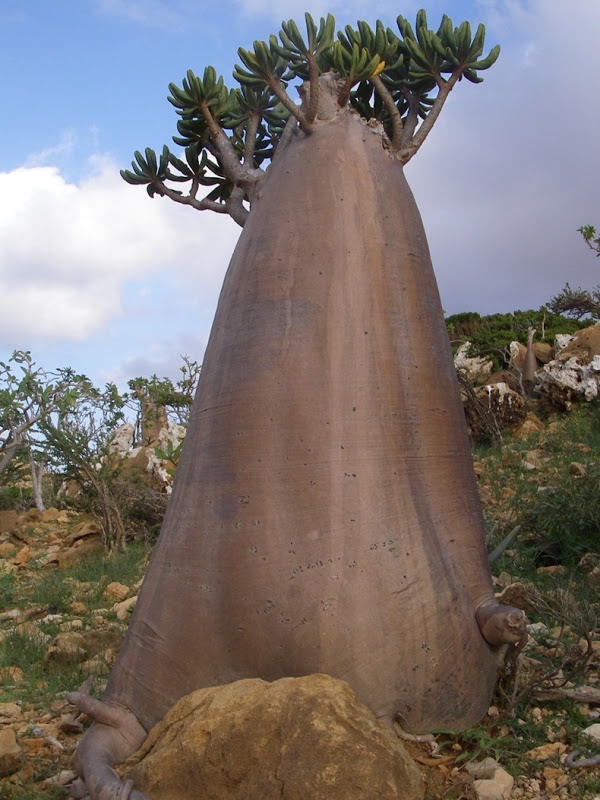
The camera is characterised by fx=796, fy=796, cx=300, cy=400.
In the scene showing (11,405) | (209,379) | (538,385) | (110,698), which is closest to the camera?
(110,698)

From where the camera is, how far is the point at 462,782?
5.92 feet

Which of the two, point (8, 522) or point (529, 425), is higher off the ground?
point (529, 425)

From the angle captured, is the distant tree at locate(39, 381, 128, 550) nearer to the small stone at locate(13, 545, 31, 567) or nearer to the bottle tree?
the small stone at locate(13, 545, 31, 567)

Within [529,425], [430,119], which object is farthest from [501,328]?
[430,119]

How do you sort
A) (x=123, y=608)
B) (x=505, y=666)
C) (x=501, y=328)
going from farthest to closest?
1. (x=501, y=328)
2. (x=123, y=608)
3. (x=505, y=666)

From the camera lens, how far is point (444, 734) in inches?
81.5

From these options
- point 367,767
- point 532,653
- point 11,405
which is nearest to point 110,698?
point 367,767

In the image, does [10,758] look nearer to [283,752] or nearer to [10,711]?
[10,711]

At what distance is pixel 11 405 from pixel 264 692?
492 cm

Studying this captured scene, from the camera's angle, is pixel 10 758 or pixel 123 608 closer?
pixel 10 758

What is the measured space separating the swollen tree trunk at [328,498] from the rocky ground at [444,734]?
134mm

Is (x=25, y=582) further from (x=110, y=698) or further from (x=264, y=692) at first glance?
(x=264, y=692)

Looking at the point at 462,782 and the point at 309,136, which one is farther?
the point at 309,136

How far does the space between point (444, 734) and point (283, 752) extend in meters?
0.63
